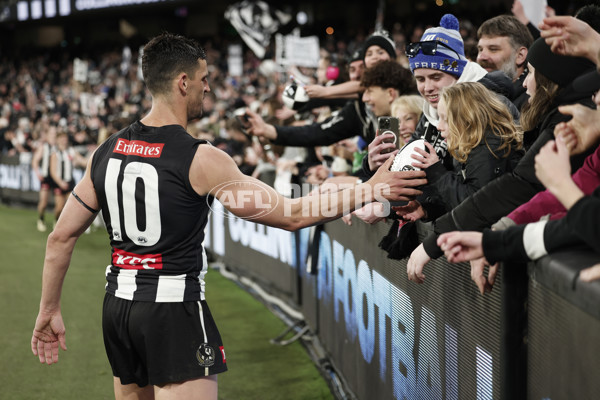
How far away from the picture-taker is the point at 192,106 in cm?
320

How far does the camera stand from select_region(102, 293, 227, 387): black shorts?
3.02m

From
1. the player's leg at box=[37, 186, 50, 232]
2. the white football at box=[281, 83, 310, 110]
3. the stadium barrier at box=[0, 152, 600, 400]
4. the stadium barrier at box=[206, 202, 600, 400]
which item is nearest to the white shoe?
the player's leg at box=[37, 186, 50, 232]

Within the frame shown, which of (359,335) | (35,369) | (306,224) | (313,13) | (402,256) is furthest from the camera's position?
(313,13)

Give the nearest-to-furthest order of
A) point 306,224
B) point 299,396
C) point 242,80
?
point 306,224 < point 299,396 < point 242,80

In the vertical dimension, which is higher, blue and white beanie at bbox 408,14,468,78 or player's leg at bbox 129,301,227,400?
blue and white beanie at bbox 408,14,468,78

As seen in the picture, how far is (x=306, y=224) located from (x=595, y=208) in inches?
55.9

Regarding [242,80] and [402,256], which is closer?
[402,256]

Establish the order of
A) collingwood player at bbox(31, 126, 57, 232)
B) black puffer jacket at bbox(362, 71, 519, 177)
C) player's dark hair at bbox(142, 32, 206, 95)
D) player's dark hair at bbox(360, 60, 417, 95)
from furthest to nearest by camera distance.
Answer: collingwood player at bbox(31, 126, 57, 232)
player's dark hair at bbox(360, 60, 417, 95)
black puffer jacket at bbox(362, 71, 519, 177)
player's dark hair at bbox(142, 32, 206, 95)

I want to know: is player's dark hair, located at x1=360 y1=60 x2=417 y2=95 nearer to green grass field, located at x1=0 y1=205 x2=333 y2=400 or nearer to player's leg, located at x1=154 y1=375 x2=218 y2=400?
green grass field, located at x1=0 y1=205 x2=333 y2=400

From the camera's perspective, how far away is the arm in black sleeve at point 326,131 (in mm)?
5812

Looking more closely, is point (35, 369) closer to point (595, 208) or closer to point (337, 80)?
point (337, 80)

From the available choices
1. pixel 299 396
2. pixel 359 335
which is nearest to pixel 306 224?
pixel 359 335

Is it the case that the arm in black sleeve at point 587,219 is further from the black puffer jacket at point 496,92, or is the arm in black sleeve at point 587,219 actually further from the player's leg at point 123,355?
the player's leg at point 123,355

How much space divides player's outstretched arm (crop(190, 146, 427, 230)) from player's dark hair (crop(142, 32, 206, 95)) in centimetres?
39
